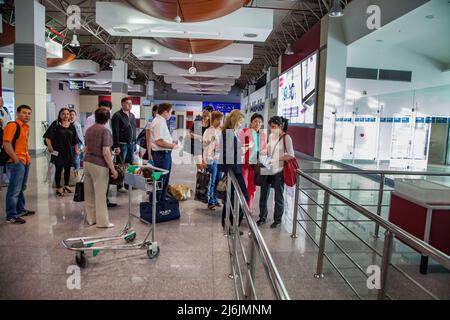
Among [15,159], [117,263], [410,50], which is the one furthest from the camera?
[410,50]

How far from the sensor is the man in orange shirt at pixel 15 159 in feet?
11.9

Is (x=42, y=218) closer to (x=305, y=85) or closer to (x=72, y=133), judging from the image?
(x=72, y=133)

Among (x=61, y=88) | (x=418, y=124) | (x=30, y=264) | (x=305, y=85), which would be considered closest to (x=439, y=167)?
(x=418, y=124)

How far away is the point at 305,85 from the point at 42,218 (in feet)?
31.5

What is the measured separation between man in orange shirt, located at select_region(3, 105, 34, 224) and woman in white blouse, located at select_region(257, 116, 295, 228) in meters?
2.79

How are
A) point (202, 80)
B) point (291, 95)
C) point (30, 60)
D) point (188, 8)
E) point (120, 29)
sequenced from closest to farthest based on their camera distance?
point (188, 8)
point (120, 29)
point (30, 60)
point (291, 95)
point (202, 80)

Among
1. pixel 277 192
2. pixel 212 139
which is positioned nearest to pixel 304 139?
pixel 212 139

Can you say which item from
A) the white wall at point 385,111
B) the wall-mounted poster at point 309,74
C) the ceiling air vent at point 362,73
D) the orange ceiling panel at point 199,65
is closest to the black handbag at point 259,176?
the white wall at point 385,111

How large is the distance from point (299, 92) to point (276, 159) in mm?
9051

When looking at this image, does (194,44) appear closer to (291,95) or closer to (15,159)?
(291,95)

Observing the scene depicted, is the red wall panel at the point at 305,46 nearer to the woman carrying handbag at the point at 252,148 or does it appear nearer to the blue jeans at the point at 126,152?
the blue jeans at the point at 126,152

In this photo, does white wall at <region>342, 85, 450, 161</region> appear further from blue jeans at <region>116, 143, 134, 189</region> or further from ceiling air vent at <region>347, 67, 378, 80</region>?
blue jeans at <region>116, 143, 134, 189</region>

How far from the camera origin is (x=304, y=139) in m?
12.2

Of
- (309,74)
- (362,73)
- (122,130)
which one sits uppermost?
(362,73)
